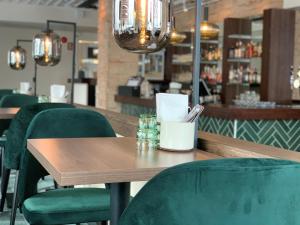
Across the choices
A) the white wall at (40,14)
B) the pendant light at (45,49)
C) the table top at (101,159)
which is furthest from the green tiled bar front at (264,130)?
the white wall at (40,14)

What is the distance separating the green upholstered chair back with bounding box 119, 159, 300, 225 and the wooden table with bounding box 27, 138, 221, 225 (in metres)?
0.42

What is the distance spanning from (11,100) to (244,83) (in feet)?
14.3

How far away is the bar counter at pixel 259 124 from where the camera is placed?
513cm

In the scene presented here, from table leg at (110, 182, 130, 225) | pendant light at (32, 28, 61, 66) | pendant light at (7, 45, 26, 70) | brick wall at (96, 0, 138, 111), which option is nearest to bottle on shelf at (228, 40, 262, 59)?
brick wall at (96, 0, 138, 111)

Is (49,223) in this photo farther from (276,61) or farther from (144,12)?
(276,61)

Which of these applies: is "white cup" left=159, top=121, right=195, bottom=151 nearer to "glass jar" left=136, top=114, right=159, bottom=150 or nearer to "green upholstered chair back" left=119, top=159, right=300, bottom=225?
"glass jar" left=136, top=114, right=159, bottom=150

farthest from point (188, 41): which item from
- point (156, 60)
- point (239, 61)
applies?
point (239, 61)

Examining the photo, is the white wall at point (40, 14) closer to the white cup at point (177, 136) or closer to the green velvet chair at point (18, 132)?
the green velvet chair at point (18, 132)

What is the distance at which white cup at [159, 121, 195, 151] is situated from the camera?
1907 mm

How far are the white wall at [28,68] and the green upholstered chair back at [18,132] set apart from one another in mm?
10590

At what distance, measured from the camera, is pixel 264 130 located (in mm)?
5234

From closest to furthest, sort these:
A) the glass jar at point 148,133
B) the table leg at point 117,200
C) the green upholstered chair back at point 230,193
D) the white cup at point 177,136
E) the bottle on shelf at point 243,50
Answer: the green upholstered chair back at point 230,193, the table leg at point 117,200, the white cup at point 177,136, the glass jar at point 148,133, the bottle on shelf at point 243,50

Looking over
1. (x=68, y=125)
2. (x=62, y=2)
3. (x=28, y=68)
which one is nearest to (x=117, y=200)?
(x=68, y=125)

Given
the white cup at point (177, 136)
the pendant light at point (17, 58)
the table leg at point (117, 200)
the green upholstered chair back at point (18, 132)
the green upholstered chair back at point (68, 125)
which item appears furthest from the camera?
the pendant light at point (17, 58)
